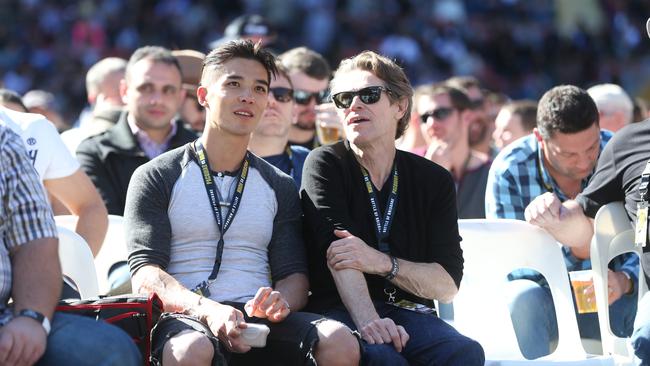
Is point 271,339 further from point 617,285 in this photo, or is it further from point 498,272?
point 617,285

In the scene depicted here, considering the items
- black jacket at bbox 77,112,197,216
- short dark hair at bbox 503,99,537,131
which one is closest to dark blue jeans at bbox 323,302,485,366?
black jacket at bbox 77,112,197,216

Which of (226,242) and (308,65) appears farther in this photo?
(308,65)

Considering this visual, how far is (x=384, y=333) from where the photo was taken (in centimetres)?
471

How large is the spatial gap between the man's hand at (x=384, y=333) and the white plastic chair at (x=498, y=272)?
1.07 metres

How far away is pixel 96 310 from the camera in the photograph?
428 centimetres

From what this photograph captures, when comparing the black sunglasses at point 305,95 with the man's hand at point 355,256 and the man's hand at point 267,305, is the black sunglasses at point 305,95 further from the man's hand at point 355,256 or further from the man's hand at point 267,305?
the man's hand at point 267,305

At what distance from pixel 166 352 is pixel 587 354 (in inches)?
90.0

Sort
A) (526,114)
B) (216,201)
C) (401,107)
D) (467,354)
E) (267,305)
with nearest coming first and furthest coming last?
(267,305)
(467,354)
(216,201)
(401,107)
(526,114)

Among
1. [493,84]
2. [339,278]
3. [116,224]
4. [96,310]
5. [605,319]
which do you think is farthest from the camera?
[493,84]

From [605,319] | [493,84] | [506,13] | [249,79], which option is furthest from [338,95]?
[506,13]

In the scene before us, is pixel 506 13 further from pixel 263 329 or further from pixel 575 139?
pixel 263 329

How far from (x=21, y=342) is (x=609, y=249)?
9.66 ft

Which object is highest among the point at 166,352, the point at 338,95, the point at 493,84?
the point at 338,95

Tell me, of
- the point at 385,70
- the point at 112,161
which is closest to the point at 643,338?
the point at 385,70
